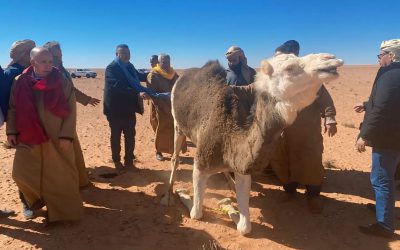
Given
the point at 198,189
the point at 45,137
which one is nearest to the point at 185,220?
the point at 198,189

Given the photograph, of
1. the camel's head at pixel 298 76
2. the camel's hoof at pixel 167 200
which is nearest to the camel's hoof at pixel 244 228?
the camel's hoof at pixel 167 200

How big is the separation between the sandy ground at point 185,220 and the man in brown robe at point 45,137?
16.4 inches

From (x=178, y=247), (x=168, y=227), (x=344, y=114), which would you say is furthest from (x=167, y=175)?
(x=344, y=114)

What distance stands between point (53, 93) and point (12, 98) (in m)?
0.54

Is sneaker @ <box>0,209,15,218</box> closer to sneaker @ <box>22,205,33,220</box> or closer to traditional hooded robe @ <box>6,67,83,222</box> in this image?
sneaker @ <box>22,205,33,220</box>

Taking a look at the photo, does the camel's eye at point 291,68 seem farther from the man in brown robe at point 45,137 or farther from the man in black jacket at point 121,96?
the man in black jacket at point 121,96

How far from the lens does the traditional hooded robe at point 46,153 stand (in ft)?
14.7

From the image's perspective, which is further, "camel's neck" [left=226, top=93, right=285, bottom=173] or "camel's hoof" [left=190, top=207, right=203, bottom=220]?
"camel's hoof" [left=190, top=207, right=203, bottom=220]

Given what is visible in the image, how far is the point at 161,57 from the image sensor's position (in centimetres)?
778

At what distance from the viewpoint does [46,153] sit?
185 inches

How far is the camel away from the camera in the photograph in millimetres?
3637

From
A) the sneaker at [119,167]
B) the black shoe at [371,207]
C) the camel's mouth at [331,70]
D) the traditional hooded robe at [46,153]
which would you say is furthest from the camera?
the sneaker at [119,167]

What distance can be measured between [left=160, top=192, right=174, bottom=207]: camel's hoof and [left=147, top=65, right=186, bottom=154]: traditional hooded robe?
8.05 ft

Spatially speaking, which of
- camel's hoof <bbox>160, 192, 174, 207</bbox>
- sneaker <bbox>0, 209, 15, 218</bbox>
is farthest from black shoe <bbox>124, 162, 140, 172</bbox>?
sneaker <bbox>0, 209, 15, 218</bbox>
